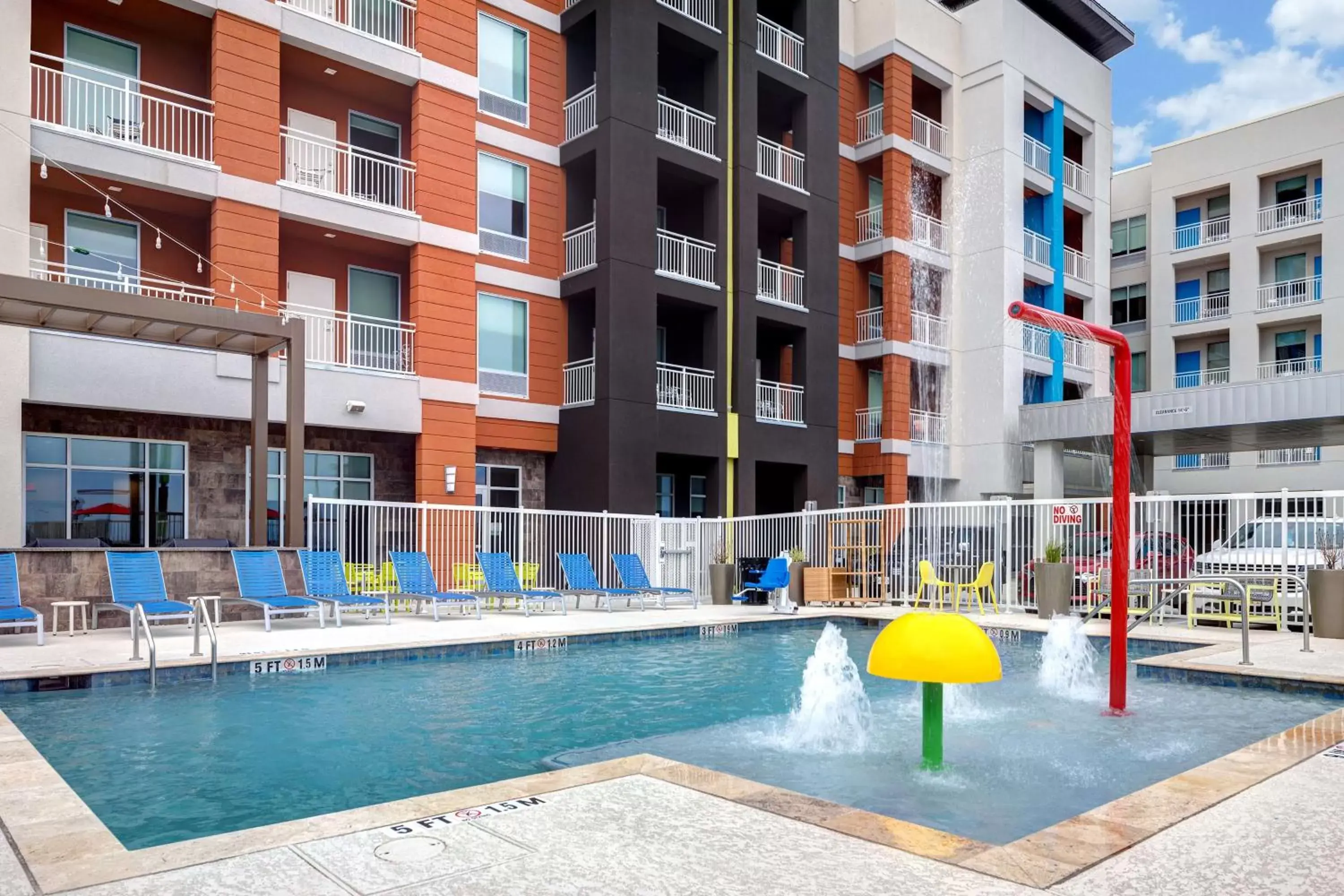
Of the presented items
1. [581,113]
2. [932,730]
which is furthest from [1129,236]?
[932,730]

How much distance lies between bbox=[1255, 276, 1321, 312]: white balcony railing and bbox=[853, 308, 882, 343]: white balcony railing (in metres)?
15.0

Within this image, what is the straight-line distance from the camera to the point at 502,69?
21578 mm

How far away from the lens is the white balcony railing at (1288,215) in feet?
106

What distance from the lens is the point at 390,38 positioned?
19844 mm

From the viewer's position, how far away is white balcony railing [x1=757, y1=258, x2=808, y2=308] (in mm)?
24281

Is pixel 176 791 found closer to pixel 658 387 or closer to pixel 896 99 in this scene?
pixel 658 387

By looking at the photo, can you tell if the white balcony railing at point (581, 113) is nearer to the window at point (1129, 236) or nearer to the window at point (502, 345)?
the window at point (502, 345)

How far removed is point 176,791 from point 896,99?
27.4m

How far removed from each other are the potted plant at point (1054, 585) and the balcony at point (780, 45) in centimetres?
1535

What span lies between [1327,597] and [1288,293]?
26.3 metres

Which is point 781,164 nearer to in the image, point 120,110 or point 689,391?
point 689,391

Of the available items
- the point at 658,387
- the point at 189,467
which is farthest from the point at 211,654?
the point at 658,387

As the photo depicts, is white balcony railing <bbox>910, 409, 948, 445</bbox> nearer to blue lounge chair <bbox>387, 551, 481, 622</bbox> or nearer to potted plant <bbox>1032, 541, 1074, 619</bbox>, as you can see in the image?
potted plant <bbox>1032, 541, 1074, 619</bbox>

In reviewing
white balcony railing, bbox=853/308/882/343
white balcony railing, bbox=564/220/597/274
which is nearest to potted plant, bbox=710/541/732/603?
white balcony railing, bbox=564/220/597/274
